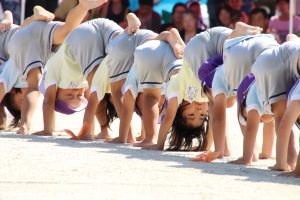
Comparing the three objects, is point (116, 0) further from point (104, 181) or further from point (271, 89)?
point (104, 181)

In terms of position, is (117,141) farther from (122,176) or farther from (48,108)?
(122,176)

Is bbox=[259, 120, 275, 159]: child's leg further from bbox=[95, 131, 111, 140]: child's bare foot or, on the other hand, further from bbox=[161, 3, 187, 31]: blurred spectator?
bbox=[161, 3, 187, 31]: blurred spectator

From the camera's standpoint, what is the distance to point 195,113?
10.3 meters

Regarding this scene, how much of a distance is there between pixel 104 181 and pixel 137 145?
3.08 meters

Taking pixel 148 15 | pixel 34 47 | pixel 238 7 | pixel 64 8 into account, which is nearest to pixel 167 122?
pixel 34 47

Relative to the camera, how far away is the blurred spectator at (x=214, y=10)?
17.9m

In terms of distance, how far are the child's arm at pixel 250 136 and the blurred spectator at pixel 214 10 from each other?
8.97m

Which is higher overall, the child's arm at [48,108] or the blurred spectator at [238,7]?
the blurred spectator at [238,7]

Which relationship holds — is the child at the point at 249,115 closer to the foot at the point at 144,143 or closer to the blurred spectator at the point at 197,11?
the foot at the point at 144,143

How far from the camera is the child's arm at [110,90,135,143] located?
35.1 ft

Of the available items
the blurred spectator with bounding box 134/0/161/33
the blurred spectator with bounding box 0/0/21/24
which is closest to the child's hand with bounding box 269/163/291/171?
the blurred spectator with bounding box 0/0/21/24

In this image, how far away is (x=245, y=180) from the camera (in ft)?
25.5

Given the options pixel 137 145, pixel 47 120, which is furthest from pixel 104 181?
pixel 47 120

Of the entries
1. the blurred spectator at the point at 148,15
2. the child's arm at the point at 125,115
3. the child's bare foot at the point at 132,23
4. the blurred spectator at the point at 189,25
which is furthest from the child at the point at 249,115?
the blurred spectator at the point at 148,15
